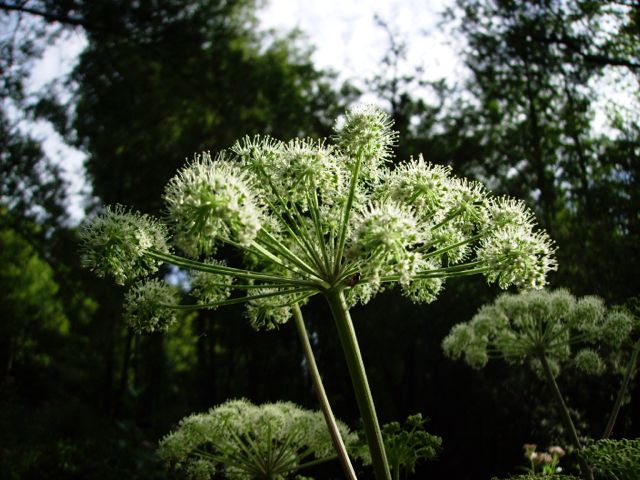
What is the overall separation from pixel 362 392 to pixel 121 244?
5.19 feet

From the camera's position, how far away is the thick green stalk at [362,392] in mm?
2609

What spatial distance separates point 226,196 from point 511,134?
46.2 ft

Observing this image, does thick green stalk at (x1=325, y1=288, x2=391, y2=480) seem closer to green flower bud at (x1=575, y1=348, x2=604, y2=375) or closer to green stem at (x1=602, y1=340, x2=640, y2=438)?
green stem at (x1=602, y1=340, x2=640, y2=438)

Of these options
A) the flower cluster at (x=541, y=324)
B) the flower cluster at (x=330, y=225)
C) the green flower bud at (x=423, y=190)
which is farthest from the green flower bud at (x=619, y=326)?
the green flower bud at (x=423, y=190)

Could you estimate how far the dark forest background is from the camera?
11.3m

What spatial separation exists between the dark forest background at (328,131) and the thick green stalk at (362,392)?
7.38 metres

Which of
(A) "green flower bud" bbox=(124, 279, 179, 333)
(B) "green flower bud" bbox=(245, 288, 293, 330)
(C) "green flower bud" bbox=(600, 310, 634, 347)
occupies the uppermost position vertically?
(A) "green flower bud" bbox=(124, 279, 179, 333)

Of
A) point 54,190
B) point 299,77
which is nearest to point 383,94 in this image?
point 299,77

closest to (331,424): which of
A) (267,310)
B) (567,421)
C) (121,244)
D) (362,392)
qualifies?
(362,392)

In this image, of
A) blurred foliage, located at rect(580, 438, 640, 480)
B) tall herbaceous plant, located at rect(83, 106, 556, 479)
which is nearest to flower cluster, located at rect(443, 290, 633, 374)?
tall herbaceous plant, located at rect(83, 106, 556, 479)

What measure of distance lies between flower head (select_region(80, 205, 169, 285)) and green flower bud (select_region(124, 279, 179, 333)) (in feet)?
0.93

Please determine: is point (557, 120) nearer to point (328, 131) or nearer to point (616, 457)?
point (328, 131)

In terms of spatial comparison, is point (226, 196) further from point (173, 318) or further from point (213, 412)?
point (213, 412)

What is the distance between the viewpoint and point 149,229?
10.4 feet
